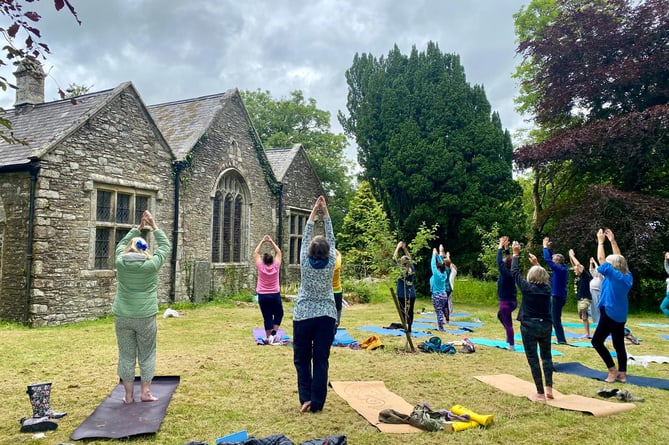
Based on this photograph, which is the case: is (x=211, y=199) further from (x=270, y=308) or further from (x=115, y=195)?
(x=270, y=308)

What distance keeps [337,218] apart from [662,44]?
770 inches

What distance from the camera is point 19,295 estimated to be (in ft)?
34.3

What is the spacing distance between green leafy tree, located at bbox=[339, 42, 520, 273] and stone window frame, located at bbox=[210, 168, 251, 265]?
6.51 m

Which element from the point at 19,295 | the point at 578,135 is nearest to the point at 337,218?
the point at 578,135

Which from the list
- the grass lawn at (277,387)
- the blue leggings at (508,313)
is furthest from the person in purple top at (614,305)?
the blue leggings at (508,313)

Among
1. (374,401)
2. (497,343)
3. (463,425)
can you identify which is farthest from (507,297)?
(463,425)

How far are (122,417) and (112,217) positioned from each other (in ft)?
28.3

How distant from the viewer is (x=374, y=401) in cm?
529

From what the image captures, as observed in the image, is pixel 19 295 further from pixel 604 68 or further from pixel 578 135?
pixel 604 68

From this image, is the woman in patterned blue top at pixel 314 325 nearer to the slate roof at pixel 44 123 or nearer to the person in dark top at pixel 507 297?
the person in dark top at pixel 507 297

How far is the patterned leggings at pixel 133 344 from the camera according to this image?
199 inches

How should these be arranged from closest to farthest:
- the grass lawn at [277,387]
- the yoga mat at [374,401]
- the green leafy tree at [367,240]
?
the grass lawn at [277,387]
the yoga mat at [374,401]
the green leafy tree at [367,240]

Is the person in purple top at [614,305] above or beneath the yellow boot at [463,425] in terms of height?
above

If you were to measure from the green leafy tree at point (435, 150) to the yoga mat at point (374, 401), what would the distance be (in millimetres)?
13970
